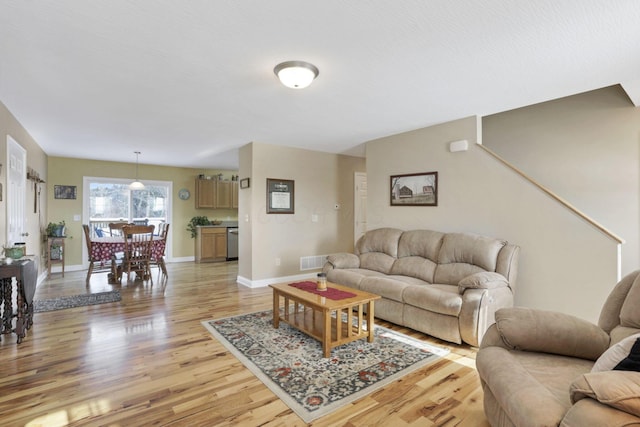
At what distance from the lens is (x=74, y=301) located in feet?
13.8

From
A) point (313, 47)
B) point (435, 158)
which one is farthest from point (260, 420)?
point (435, 158)

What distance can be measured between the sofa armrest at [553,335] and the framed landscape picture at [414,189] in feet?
8.39

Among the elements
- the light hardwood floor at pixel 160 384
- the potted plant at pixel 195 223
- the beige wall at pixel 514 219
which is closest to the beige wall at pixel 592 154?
the beige wall at pixel 514 219

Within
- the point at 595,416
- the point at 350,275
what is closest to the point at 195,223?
the point at 350,275

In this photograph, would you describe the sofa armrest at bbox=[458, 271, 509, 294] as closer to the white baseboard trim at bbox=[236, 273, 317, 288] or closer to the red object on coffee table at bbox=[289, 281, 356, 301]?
the red object on coffee table at bbox=[289, 281, 356, 301]

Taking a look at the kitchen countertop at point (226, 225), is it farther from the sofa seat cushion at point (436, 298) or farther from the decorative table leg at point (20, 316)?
the sofa seat cushion at point (436, 298)

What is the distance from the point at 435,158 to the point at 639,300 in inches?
112

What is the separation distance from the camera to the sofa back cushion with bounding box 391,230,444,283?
371 cm

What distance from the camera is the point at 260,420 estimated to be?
1844 millimetres

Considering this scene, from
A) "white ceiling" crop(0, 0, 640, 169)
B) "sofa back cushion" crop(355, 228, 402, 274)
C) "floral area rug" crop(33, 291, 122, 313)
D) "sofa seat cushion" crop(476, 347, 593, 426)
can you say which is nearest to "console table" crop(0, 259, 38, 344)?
"floral area rug" crop(33, 291, 122, 313)

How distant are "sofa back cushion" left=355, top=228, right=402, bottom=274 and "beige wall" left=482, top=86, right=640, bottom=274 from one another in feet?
6.30

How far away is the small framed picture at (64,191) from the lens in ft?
21.5

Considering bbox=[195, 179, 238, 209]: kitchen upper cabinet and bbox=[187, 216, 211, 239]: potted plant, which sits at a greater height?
bbox=[195, 179, 238, 209]: kitchen upper cabinet

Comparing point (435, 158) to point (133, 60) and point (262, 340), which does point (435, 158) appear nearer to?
point (262, 340)
